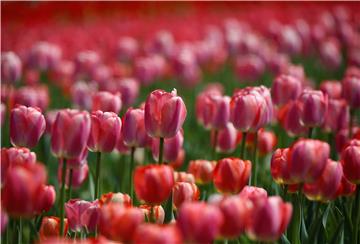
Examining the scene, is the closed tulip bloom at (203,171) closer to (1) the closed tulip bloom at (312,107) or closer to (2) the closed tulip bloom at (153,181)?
(1) the closed tulip bloom at (312,107)

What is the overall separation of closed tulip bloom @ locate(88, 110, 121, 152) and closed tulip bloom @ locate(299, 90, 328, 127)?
73 cm

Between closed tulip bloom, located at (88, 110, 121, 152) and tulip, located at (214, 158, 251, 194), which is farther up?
closed tulip bloom, located at (88, 110, 121, 152)

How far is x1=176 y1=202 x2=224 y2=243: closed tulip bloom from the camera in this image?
3.85ft

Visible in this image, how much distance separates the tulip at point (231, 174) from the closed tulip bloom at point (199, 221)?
609mm

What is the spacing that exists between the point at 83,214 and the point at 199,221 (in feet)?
2.01

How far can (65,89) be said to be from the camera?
472 cm

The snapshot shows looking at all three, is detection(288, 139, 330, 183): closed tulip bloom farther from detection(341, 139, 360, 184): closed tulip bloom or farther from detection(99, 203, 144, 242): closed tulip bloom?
detection(99, 203, 144, 242): closed tulip bloom

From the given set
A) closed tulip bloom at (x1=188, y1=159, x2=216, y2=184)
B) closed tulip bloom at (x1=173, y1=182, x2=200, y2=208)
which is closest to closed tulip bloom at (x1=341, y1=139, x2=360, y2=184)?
closed tulip bloom at (x1=173, y1=182, x2=200, y2=208)

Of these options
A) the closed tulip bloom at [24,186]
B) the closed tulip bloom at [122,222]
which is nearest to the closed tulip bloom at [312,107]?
the closed tulip bloom at [122,222]

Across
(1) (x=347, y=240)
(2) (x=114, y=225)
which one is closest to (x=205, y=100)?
(1) (x=347, y=240)

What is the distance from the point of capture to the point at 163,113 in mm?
1823

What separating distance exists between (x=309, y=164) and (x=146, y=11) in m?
8.80

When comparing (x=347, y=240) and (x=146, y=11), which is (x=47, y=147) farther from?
(x=146, y=11)

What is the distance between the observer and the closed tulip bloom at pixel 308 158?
1.61 m
